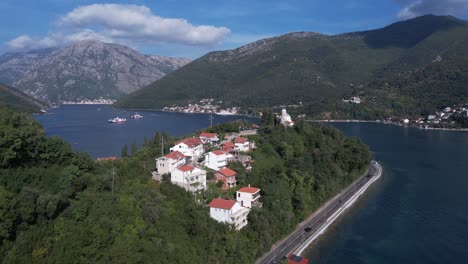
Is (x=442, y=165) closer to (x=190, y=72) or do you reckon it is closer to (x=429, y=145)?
(x=429, y=145)

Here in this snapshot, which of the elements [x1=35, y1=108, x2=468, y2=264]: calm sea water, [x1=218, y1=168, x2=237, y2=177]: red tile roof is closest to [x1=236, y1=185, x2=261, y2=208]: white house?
[x1=218, y1=168, x2=237, y2=177]: red tile roof

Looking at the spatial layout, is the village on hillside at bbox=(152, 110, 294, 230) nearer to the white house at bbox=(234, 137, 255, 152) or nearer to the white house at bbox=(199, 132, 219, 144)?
the white house at bbox=(234, 137, 255, 152)

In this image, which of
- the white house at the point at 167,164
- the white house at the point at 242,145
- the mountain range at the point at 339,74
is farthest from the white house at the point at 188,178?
the mountain range at the point at 339,74

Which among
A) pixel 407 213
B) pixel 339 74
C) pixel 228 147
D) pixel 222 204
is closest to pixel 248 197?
pixel 222 204

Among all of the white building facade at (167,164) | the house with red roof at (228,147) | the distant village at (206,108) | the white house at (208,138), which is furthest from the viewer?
the distant village at (206,108)

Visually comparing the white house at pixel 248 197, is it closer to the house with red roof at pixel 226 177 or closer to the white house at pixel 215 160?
the house with red roof at pixel 226 177

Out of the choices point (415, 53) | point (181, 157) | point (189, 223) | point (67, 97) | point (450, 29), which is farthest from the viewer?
point (67, 97)

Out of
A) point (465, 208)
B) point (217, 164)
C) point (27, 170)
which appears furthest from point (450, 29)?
point (27, 170)
